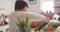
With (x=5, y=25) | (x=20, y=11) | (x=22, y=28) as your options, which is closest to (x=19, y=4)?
(x=20, y=11)

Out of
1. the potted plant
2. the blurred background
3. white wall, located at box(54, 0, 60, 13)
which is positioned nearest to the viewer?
the potted plant

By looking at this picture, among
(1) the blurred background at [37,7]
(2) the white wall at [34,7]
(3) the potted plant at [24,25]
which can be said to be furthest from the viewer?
(2) the white wall at [34,7]

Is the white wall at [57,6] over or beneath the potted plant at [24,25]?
beneath

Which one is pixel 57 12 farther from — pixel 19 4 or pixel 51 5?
pixel 19 4

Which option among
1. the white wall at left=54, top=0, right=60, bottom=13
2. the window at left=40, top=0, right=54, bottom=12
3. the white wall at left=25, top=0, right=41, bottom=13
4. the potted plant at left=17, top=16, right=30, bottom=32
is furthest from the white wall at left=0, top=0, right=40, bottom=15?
the potted plant at left=17, top=16, right=30, bottom=32

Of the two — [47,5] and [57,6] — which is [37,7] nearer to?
[47,5]

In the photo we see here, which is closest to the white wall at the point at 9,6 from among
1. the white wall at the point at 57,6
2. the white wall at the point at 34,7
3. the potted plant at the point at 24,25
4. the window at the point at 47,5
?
the white wall at the point at 34,7

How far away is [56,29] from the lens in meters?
1.01

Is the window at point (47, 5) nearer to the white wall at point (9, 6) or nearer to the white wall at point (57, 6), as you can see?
the white wall at point (57, 6)

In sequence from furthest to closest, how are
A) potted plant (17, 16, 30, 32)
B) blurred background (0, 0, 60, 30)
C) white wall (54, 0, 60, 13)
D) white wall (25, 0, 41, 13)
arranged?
white wall (25, 0, 41, 13) < white wall (54, 0, 60, 13) < blurred background (0, 0, 60, 30) < potted plant (17, 16, 30, 32)

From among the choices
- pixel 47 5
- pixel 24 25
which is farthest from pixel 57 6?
pixel 24 25

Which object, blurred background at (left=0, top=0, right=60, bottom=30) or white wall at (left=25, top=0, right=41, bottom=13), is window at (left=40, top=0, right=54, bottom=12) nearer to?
blurred background at (left=0, top=0, right=60, bottom=30)

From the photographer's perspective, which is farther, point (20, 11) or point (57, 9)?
point (57, 9)

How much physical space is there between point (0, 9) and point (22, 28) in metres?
3.07
